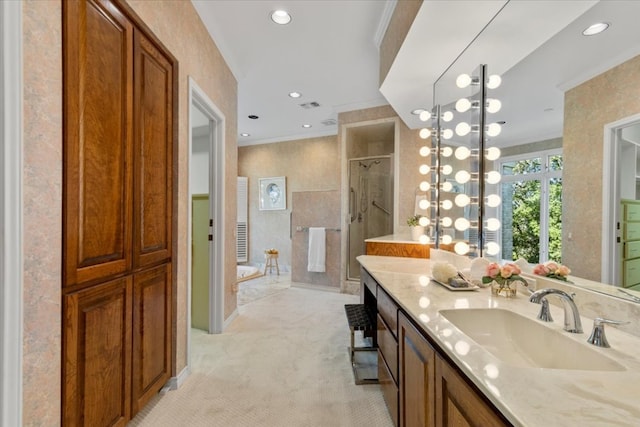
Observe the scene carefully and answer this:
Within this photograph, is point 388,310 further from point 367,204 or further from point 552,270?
point 367,204

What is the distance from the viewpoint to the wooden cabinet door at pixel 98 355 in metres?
1.12

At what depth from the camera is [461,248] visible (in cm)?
206

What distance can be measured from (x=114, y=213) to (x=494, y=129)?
6.90 feet

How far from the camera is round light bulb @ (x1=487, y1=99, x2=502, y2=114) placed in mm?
1715

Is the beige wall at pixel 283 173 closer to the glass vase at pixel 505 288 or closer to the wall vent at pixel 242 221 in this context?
the wall vent at pixel 242 221

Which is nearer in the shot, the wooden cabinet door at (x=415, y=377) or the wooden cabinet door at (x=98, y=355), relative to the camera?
the wooden cabinet door at (x=415, y=377)

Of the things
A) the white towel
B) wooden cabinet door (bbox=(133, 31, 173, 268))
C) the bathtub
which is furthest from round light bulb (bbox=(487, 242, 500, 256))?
the bathtub

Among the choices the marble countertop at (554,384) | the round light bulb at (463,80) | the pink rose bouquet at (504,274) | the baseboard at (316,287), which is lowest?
the baseboard at (316,287)

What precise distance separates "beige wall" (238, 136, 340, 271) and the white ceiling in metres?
1.45

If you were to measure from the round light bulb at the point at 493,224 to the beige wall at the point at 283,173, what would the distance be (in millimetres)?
4056

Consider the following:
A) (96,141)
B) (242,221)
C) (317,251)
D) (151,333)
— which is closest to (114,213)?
(96,141)

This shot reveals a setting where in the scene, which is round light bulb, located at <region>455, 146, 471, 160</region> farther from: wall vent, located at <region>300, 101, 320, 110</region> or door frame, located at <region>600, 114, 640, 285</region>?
wall vent, located at <region>300, 101, 320, 110</region>

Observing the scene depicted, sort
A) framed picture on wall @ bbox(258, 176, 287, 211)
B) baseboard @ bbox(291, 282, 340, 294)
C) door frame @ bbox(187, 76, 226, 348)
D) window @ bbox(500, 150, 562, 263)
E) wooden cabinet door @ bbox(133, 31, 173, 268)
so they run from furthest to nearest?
framed picture on wall @ bbox(258, 176, 287, 211)
baseboard @ bbox(291, 282, 340, 294)
door frame @ bbox(187, 76, 226, 348)
wooden cabinet door @ bbox(133, 31, 173, 268)
window @ bbox(500, 150, 562, 263)

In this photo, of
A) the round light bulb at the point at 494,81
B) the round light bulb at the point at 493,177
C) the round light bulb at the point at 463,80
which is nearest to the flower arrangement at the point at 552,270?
the round light bulb at the point at 493,177
